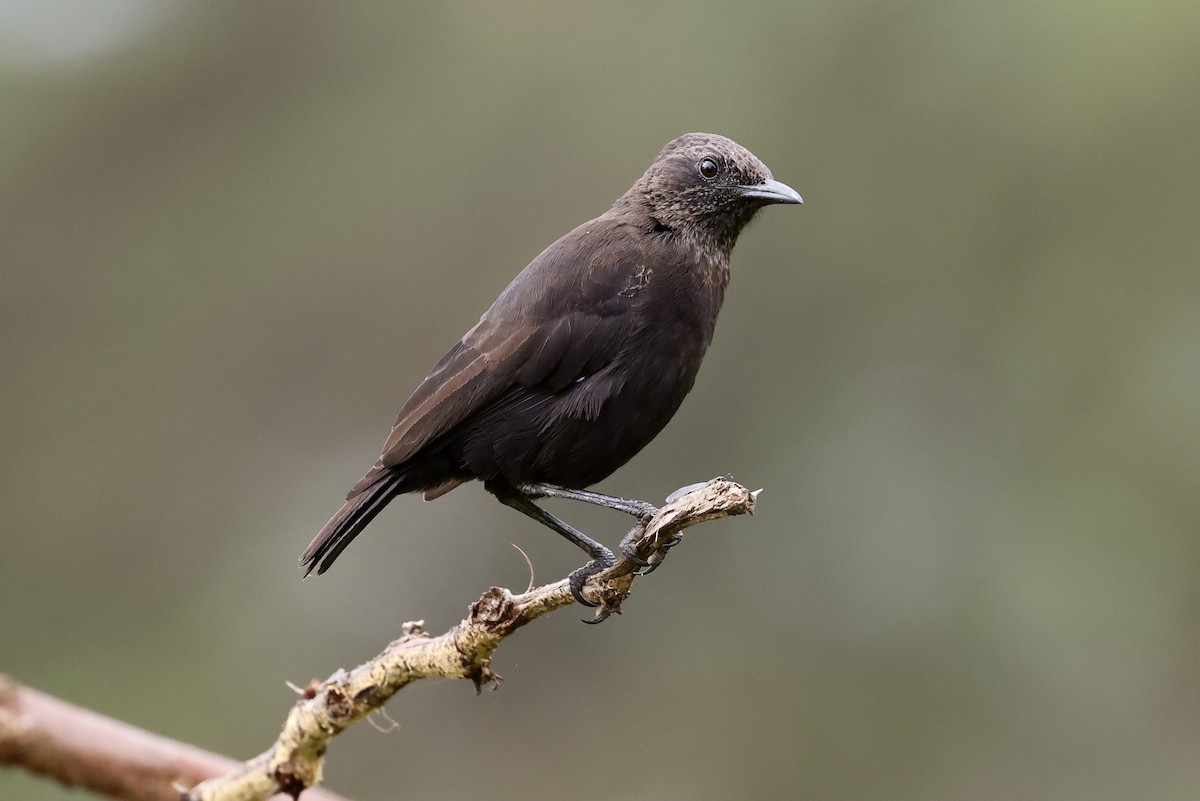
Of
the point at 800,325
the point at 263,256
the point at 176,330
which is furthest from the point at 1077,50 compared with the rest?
the point at 176,330

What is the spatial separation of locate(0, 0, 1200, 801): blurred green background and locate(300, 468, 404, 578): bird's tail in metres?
4.09

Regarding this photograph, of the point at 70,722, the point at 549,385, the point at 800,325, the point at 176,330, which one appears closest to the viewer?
the point at 70,722

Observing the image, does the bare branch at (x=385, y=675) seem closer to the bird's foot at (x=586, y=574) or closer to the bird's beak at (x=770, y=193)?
the bird's foot at (x=586, y=574)

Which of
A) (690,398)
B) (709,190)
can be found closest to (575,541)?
(709,190)

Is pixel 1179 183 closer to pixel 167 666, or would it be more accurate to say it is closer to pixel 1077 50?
pixel 1077 50

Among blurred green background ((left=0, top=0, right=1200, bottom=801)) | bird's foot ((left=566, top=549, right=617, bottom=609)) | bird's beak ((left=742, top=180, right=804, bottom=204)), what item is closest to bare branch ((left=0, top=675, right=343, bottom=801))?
bird's foot ((left=566, top=549, right=617, bottom=609))

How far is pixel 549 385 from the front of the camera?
15.8 feet

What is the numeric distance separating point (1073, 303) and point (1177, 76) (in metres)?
1.68

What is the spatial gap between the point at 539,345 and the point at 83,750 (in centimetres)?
194

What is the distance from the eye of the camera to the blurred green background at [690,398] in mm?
9289

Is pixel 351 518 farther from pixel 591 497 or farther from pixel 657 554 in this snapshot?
pixel 657 554

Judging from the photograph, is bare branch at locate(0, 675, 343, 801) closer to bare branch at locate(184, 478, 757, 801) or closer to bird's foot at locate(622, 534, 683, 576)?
bare branch at locate(184, 478, 757, 801)

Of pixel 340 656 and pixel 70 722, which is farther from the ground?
pixel 70 722

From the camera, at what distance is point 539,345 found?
15.8ft
